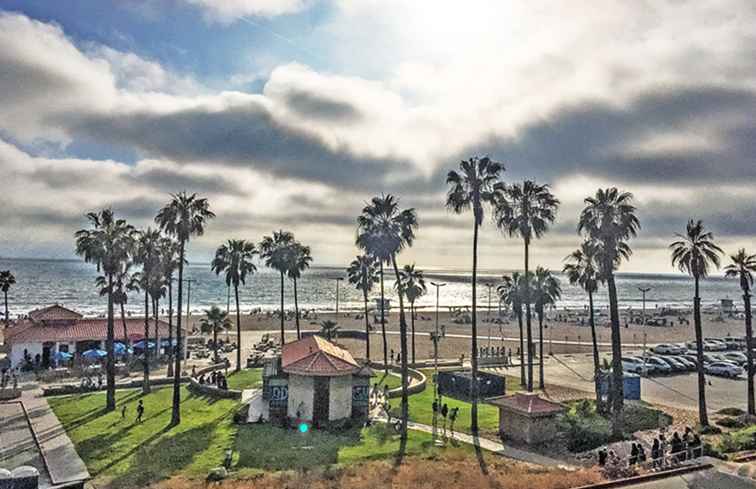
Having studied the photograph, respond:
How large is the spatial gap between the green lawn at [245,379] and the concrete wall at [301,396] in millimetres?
11089

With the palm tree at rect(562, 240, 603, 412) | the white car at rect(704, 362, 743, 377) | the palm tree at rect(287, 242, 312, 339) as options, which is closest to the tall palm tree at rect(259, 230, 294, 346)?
the palm tree at rect(287, 242, 312, 339)

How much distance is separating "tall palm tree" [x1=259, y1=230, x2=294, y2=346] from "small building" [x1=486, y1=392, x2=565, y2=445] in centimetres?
Answer: 2687

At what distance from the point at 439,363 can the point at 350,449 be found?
30882 mm

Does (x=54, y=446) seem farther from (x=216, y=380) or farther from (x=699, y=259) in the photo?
(x=699, y=259)

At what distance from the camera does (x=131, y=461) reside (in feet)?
80.8

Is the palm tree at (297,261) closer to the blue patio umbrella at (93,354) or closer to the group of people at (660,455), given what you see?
the blue patio umbrella at (93,354)

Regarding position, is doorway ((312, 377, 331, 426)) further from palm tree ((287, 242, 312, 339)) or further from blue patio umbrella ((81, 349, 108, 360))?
blue patio umbrella ((81, 349, 108, 360))

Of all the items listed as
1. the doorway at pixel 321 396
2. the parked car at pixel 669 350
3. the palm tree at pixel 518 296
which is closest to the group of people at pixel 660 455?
the doorway at pixel 321 396

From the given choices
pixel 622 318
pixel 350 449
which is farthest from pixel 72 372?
pixel 622 318

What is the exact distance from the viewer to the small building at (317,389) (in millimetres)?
31031

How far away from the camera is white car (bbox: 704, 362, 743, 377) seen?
51.4 meters

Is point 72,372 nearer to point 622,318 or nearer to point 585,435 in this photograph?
point 585,435

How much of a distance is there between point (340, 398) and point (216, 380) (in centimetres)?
1540

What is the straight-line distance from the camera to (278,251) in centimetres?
5238
